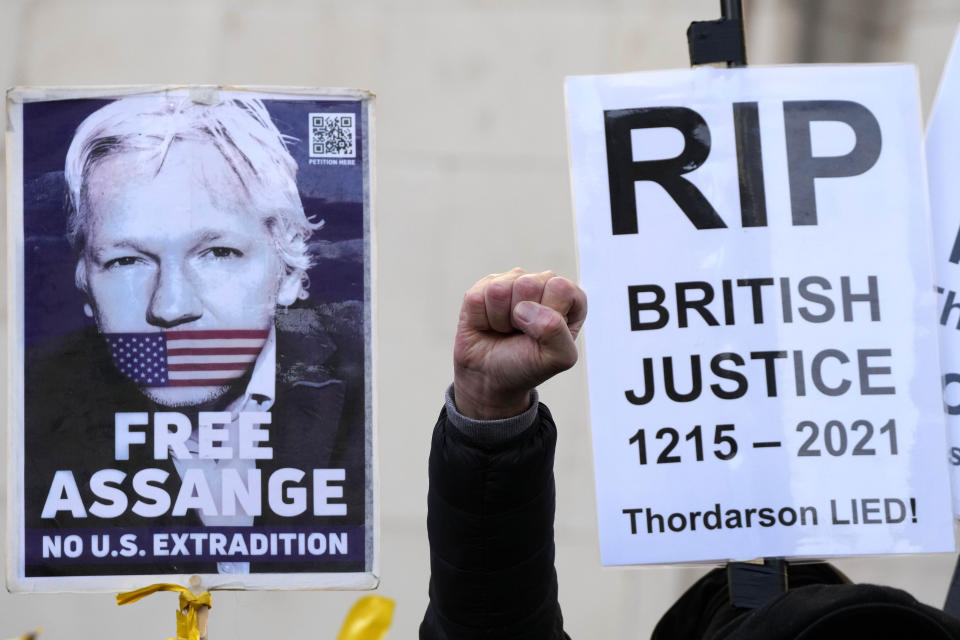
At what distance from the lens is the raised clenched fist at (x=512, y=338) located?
1.09 meters

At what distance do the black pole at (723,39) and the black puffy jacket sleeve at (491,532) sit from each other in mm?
565

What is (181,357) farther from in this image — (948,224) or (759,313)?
(948,224)

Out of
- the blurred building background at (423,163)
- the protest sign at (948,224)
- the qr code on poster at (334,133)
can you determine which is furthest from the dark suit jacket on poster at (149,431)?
the blurred building background at (423,163)

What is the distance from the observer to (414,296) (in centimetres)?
241

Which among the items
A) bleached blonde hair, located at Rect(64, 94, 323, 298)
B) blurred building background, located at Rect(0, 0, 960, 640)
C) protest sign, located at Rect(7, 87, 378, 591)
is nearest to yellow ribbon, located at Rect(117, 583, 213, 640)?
protest sign, located at Rect(7, 87, 378, 591)

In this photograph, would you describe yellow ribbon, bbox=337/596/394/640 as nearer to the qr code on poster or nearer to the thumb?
the thumb

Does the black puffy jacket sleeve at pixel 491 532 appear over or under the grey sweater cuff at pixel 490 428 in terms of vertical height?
under

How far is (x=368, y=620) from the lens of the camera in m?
0.89

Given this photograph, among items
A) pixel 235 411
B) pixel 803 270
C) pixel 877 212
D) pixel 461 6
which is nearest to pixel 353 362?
pixel 235 411

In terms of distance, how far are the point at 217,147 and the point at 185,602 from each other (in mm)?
549

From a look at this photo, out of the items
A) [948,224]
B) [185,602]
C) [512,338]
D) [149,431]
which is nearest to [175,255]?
[149,431]

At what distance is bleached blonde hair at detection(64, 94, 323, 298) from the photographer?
1464 millimetres

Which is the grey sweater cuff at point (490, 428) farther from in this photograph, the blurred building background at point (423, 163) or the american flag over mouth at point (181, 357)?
the blurred building background at point (423, 163)

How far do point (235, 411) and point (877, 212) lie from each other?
2.70 ft
